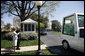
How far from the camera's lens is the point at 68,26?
6656mm

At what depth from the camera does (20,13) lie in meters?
18.7

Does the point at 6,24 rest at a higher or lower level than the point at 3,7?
lower

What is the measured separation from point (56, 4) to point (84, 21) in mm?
15346

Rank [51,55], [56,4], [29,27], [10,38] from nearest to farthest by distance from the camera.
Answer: [51,55] → [10,38] → [29,27] → [56,4]

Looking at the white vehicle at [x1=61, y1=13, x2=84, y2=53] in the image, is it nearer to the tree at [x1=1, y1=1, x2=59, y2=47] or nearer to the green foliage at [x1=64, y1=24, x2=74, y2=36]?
the green foliage at [x1=64, y1=24, x2=74, y2=36]

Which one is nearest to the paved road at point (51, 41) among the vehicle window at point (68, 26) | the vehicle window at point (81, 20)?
the vehicle window at point (68, 26)

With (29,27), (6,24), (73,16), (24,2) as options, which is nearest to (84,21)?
(73,16)

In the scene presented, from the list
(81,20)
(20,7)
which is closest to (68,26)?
(81,20)

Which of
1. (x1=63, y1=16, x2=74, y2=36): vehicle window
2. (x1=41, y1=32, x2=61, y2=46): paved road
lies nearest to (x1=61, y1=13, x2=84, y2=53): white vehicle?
(x1=63, y1=16, x2=74, y2=36): vehicle window

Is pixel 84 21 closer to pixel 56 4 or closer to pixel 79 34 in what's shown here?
pixel 79 34

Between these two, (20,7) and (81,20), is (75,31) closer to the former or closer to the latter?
(81,20)

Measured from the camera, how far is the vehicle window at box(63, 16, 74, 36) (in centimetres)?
620

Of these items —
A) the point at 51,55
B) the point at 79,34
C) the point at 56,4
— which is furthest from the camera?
the point at 56,4

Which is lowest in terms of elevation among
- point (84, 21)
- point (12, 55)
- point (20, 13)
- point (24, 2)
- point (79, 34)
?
point (12, 55)
